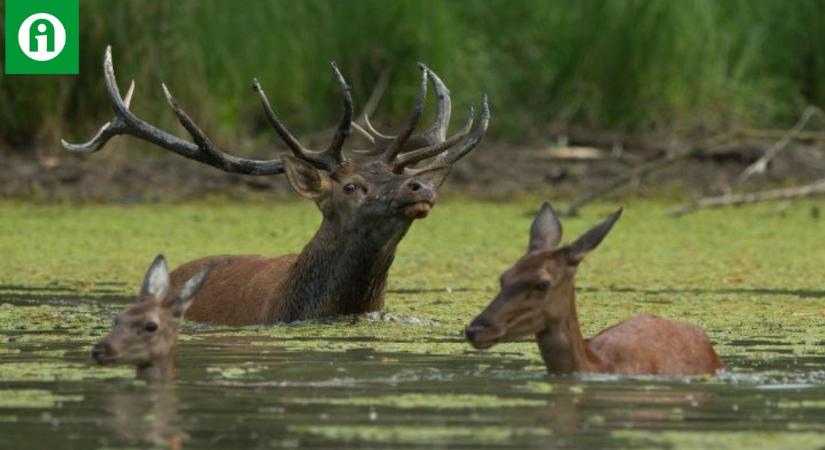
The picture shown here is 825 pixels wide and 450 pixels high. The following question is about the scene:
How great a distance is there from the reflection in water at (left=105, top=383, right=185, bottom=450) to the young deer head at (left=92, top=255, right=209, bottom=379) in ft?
0.35

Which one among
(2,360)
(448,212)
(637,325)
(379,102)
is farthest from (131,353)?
(379,102)

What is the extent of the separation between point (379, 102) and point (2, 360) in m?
11.1

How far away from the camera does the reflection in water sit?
659 cm

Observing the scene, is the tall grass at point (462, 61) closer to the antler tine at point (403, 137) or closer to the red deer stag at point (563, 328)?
the antler tine at point (403, 137)

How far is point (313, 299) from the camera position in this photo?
35.3ft

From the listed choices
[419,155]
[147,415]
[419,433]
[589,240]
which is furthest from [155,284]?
[419,155]

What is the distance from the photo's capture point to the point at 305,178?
10719 millimetres

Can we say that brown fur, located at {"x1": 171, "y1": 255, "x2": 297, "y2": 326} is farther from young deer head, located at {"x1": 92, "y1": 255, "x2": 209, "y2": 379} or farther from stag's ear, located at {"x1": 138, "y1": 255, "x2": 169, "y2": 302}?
young deer head, located at {"x1": 92, "y1": 255, "x2": 209, "y2": 379}

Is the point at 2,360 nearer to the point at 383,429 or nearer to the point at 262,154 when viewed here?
the point at 383,429

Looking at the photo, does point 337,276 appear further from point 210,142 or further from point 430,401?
point 430,401

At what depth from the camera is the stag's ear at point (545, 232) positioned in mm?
8172

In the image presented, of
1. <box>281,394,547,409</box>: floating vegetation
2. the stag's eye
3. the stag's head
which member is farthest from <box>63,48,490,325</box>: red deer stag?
<box>281,394,547,409</box>: floating vegetation

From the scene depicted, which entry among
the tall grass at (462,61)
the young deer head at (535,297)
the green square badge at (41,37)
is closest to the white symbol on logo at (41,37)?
the green square badge at (41,37)

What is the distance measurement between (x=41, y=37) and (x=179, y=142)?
756cm
